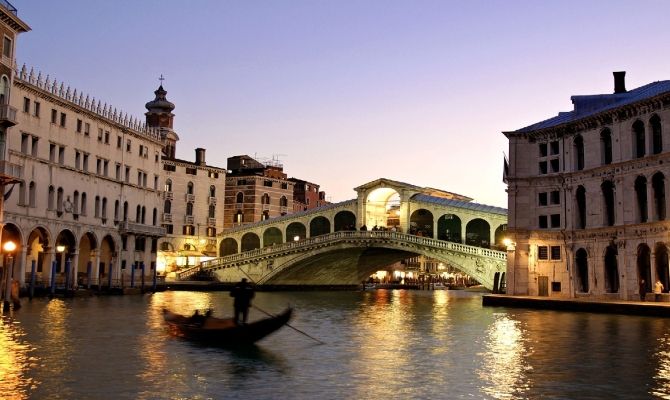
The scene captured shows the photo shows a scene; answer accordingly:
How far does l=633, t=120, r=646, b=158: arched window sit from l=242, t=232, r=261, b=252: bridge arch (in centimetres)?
4446

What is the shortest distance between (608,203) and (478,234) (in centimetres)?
2543

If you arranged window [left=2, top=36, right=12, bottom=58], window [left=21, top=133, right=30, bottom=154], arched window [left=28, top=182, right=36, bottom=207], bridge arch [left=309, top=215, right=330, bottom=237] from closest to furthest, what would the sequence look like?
window [left=2, top=36, right=12, bottom=58], window [left=21, top=133, right=30, bottom=154], arched window [left=28, top=182, right=36, bottom=207], bridge arch [left=309, top=215, right=330, bottom=237]

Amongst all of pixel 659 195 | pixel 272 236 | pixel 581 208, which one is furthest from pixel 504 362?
pixel 272 236

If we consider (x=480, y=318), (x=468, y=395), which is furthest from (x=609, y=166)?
(x=468, y=395)

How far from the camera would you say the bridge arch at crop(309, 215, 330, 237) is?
2803 inches

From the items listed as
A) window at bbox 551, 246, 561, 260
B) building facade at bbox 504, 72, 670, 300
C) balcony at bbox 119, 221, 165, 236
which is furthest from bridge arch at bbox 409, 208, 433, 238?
window at bbox 551, 246, 561, 260

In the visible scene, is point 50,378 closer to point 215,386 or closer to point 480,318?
point 215,386

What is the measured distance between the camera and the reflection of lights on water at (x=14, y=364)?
12242 millimetres

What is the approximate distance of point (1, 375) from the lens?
44.5 ft

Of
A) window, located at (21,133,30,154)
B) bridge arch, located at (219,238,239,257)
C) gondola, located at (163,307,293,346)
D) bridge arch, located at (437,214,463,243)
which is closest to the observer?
gondola, located at (163,307,293,346)

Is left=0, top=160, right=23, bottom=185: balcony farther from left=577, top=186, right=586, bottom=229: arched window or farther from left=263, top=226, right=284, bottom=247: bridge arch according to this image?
left=263, top=226, right=284, bottom=247: bridge arch

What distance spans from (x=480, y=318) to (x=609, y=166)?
11848 mm

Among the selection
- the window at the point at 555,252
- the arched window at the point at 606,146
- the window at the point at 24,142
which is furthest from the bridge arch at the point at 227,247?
the arched window at the point at 606,146

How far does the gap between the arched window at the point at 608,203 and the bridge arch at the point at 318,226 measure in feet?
118
